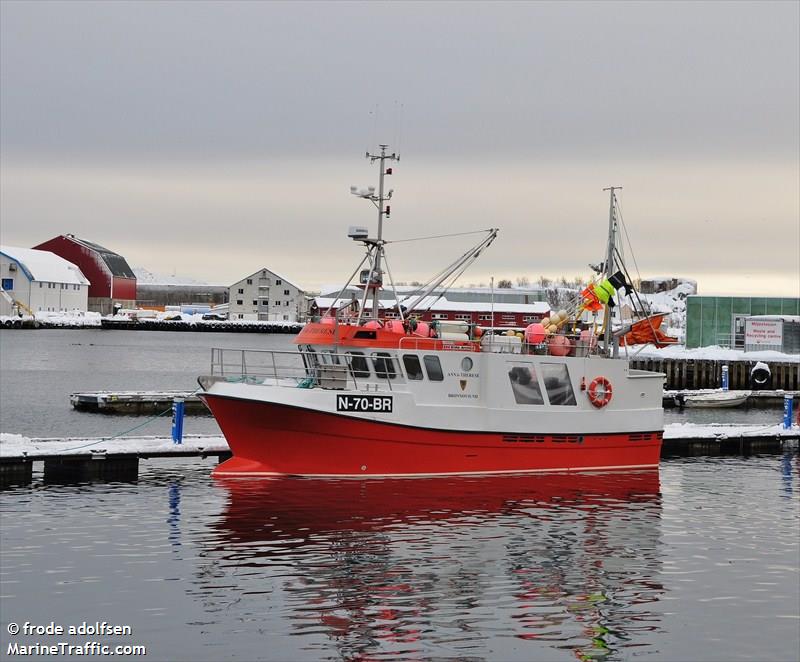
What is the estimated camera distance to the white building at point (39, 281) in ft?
449

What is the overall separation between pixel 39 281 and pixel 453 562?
12680cm

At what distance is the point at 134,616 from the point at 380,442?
12256 millimetres

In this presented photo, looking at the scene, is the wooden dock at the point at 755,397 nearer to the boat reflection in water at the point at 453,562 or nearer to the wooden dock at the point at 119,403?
the wooden dock at the point at 119,403

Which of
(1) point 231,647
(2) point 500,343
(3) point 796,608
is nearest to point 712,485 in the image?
(2) point 500,343

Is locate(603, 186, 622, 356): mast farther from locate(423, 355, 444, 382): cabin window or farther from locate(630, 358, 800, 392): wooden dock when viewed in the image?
locate(630, 358, 800, 392): wooden dock

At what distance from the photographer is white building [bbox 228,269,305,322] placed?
163 meters

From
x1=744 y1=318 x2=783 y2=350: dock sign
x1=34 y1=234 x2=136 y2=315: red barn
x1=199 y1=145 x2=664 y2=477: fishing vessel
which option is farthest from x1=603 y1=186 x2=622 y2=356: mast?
x1=34 y1=234 x2=136 y2=315: red barn

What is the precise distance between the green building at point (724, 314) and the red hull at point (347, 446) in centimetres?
5287

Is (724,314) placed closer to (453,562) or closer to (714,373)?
(714,373)

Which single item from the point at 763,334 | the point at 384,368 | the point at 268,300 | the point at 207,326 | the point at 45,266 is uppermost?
the point at 45,266

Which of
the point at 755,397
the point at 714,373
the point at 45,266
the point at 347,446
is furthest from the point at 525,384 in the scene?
the point at 45,266

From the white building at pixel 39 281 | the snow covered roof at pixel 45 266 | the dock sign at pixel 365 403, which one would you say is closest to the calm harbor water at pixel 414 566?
the dock sign at pixel 365 403

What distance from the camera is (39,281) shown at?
13900 cm

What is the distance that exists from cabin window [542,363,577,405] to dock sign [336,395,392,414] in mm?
5110
